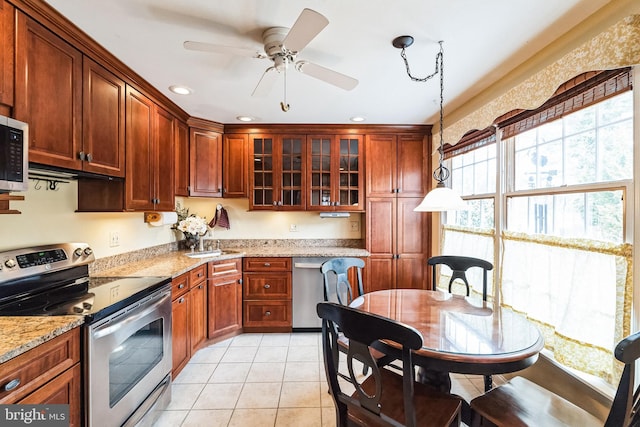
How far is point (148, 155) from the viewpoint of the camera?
2.48 metres

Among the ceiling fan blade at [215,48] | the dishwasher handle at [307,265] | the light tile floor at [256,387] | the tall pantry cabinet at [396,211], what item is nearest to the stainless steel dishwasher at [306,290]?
the dishwasher handle at [307,265]

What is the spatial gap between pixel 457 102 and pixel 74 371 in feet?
11.0

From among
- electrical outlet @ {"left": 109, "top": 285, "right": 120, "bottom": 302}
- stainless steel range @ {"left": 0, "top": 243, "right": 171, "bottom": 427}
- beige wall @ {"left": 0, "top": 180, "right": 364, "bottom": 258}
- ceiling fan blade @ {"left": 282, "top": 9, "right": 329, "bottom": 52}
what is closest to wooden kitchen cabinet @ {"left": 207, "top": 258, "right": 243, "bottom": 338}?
beige wall @ {"left": 0, "top": 180, "right": 364, "bottom": 258}

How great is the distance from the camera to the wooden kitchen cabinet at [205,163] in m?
3.23

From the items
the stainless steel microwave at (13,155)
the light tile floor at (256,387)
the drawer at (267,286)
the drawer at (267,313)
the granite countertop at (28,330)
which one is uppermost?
the stainless steel microwave at (13,155)

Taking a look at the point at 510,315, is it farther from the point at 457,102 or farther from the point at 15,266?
the point at 15,266

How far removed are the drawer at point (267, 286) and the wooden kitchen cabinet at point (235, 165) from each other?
1023mm

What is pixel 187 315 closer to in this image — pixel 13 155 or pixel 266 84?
pixel 13 155

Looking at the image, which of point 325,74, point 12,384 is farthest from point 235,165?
point 12,384

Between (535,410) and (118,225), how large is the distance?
3148mm

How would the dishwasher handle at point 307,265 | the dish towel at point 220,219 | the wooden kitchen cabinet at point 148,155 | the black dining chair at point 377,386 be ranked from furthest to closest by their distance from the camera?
the dish towel at point 220,219 < the dishwasher handle at point 307,265 < the wooden kitchen cabinet at point 148,155 < the black dining chair at point 377,386

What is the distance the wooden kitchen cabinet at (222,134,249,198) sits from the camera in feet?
11.4

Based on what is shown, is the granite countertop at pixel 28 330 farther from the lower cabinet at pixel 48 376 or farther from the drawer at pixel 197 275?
the drawer at pixel 197 275

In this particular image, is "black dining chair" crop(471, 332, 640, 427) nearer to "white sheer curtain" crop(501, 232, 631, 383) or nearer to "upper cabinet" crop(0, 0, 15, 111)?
"white sheer curtain" crop(501, 232, 631, 383)
